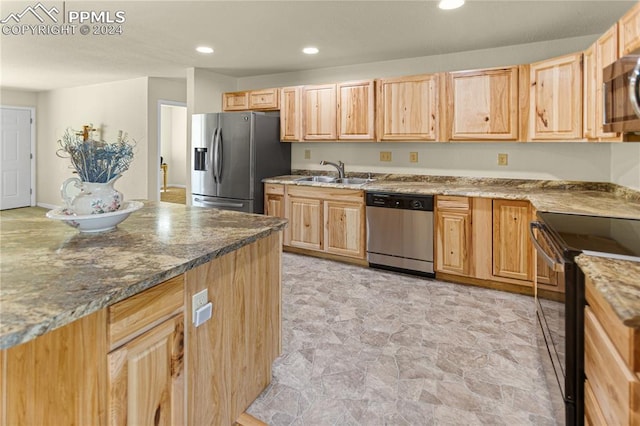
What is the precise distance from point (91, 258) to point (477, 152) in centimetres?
369

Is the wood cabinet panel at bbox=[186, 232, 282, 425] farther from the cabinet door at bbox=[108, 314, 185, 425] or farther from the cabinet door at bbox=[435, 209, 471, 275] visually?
the cabinet door at bbox=[435, 209, 471, 275]

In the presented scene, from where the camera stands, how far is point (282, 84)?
196 inches

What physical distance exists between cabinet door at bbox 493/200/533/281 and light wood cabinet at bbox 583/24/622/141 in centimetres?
75

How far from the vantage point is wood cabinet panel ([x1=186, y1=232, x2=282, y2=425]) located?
137cm

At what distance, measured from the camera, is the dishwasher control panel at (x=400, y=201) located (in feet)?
11.3

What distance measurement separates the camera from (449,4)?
8.74 feet

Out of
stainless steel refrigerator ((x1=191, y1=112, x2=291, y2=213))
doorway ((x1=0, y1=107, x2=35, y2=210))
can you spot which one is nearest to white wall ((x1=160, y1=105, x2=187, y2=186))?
doorway ((x1=0, y1=107, x2=35, y2=210))

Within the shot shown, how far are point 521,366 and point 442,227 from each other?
1544 millimetres

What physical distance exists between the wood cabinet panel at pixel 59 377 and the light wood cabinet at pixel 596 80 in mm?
2805

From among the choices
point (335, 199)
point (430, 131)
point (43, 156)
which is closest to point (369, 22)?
point (430, 131)

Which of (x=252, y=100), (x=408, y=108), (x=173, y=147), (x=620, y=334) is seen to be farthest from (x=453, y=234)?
(x=173, y=147)

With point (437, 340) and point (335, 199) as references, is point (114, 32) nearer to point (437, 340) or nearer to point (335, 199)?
point (335, 199)

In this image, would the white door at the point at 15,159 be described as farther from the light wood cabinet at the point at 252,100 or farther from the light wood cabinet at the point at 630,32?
the light wood cabinet at the point at 630,32

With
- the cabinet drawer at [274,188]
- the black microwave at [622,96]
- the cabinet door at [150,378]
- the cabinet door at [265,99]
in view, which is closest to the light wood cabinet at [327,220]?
the cabinet drawer at [274,188]
